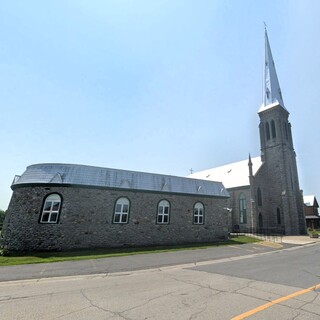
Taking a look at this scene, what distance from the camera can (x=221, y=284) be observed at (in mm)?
7000

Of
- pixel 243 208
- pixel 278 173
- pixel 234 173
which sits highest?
pixel 234 173

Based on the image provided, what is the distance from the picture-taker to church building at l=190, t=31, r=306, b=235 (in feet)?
114

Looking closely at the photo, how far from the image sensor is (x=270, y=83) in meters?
43.2

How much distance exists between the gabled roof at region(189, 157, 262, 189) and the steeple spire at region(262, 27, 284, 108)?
37.4ft

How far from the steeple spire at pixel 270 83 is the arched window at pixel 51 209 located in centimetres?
3985

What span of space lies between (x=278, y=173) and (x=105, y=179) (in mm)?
30939

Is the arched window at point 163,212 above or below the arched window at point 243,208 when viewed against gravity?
below

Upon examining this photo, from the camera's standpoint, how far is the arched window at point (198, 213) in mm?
21734

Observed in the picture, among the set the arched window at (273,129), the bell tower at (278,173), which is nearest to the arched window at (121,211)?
the bell tower at (278,173)

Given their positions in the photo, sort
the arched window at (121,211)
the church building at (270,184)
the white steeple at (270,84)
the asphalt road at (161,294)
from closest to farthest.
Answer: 1. the asphalt road at (161,294)
2. the arched window at (121,211)
3. the church building at (270,184)
4. the white steeple at (270,84)

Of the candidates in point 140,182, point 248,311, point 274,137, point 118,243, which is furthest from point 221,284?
point 274,137

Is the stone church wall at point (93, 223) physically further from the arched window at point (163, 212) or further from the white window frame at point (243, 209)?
the white window frame at point (243, 209)

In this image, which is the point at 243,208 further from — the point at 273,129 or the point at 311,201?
the point at 311,201

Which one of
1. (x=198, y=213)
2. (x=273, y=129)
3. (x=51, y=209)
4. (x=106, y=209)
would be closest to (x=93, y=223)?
(x=106, y=209)
